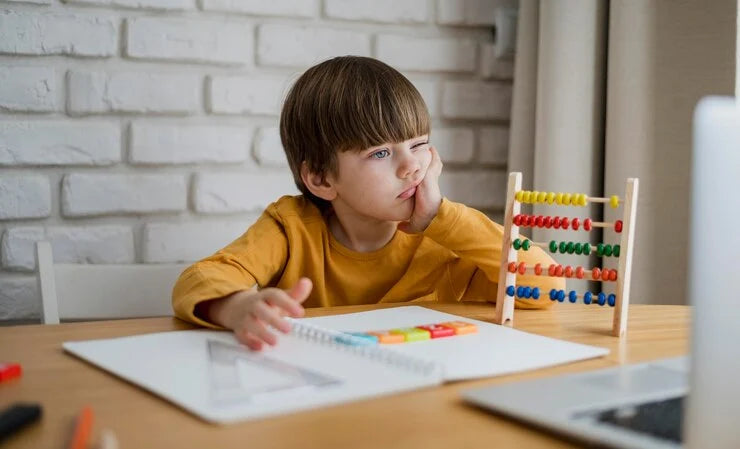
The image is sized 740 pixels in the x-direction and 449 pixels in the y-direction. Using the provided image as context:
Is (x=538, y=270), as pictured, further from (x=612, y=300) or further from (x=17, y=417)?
(x=17, y=417)

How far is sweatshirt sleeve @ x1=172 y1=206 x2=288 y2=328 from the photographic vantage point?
112 cm

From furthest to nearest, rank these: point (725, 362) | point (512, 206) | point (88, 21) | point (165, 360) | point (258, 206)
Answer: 1. point (258, 206)
2. point (88, 21)
3. point (512, 206)
4. point (165, 360)
5. point (725, 362)

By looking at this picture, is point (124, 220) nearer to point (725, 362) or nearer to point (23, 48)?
point (23, 48)

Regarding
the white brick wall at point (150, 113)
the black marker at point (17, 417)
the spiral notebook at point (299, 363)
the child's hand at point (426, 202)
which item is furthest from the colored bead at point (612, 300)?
the white brick wall at point (150, 113)

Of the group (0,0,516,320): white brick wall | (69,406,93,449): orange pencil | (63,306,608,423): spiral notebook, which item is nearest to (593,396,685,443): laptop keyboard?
(63,306,608,423): spiral notebook

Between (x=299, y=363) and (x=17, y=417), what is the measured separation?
0.28 metres

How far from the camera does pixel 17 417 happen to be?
2.11ft

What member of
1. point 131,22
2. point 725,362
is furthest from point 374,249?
point 725,362

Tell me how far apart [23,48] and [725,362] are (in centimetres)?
145

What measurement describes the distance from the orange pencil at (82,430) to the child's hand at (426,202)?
2.53 feet

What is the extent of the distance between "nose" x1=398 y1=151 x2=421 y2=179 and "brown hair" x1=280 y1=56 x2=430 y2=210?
0.03 metres

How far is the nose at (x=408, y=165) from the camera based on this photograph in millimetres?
1400

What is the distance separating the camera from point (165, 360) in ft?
2.88

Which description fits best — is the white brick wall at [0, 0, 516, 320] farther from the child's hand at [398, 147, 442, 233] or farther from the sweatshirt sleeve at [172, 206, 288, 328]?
the child's hand at [398, 147, 442, 233]
